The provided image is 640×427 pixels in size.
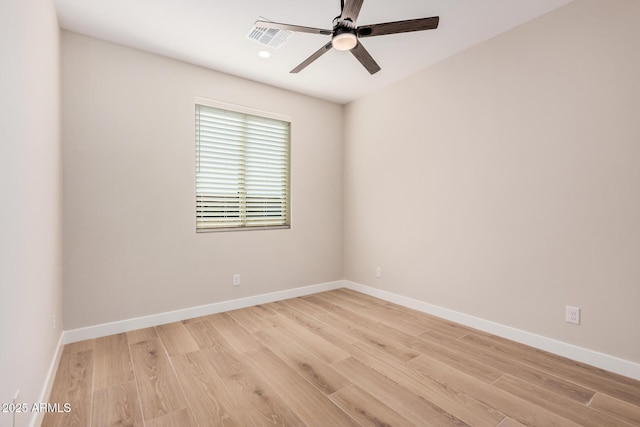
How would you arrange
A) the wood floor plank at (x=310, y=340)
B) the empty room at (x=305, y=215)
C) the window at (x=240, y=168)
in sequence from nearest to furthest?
the empty room at (x=305, y=215), the wood floor plank at (x=310, y=340), the window at (x=240, y=168)

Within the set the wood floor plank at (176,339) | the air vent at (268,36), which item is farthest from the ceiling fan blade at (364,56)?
the wood floor plank at (176,339)

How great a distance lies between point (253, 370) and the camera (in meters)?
2.18

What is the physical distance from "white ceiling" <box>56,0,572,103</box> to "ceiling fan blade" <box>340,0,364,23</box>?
48 centimetres

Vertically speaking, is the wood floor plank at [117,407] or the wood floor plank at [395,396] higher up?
the wood floor plank at [395,396]

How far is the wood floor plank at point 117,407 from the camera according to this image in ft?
5.36

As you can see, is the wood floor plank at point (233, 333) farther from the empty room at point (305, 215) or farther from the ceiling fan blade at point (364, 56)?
the ceiling fan blade at point (364, 56)

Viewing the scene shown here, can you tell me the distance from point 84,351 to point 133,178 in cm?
153

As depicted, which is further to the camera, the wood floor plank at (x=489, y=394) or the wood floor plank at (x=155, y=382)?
the wood floor plank at (x=155, y=382)

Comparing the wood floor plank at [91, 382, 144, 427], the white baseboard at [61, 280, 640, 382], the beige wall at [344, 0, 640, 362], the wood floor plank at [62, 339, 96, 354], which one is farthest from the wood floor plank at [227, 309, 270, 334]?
the beige wall at [344, 0, 640, 362]

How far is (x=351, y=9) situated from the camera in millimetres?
1906

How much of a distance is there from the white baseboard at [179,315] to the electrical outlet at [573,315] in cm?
271

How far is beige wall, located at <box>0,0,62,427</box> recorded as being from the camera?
115 cm

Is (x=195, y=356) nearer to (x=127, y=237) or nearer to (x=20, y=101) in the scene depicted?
(x=127, y=237)

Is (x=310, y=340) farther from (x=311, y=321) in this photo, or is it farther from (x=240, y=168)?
(x=240, y=168)
